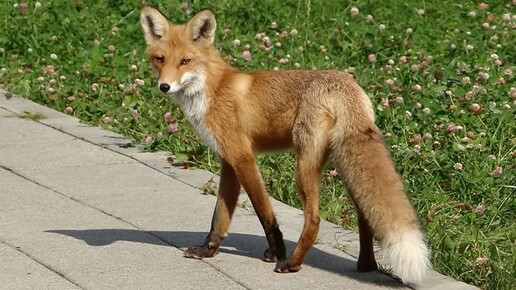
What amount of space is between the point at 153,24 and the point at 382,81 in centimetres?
369

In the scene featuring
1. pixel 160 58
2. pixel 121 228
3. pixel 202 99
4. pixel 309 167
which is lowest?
pixel 121 228

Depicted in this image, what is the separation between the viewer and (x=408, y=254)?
5.29 metres

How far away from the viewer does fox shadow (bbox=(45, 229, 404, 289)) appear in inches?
245

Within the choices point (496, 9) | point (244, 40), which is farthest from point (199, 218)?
point (496, 9)

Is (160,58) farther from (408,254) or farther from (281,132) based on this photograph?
(408,254)

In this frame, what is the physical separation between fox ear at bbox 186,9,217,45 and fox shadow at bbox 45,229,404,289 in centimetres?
117

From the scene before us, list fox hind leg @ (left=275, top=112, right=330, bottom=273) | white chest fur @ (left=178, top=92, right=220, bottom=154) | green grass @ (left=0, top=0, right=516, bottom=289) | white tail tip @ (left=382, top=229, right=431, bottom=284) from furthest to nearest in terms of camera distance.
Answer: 1. green grass @ (left=0, top=0, right=516, bottom=289)
2. white chest fur @ (left=178, top=92, right=220, bottom=154)
3. fox hind leg @ (left=275, top=112, right=330, bottom=273)
4. white tail tip @ (left=382, top=229, right=431, bottom=284)

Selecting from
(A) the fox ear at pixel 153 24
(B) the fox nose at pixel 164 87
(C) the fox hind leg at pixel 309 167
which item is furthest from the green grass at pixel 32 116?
(C) the fox hind leg at pixel 309 167

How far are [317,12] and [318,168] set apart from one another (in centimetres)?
675

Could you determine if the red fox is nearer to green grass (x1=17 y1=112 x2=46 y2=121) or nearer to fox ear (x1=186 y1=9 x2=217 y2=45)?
fox ear (x1=186 y1=9 x2=217 y2=45)

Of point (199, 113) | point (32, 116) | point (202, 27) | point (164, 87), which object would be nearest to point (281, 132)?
point (199, 113)

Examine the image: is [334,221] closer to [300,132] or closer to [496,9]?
[300,132]

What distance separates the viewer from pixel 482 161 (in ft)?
24.8

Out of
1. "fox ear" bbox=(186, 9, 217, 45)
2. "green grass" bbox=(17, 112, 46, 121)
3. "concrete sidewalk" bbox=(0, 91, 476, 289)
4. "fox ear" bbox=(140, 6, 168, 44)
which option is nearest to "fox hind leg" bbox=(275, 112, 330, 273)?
"concrete sidewalk" bbox=(0, 91, 476, 289)
